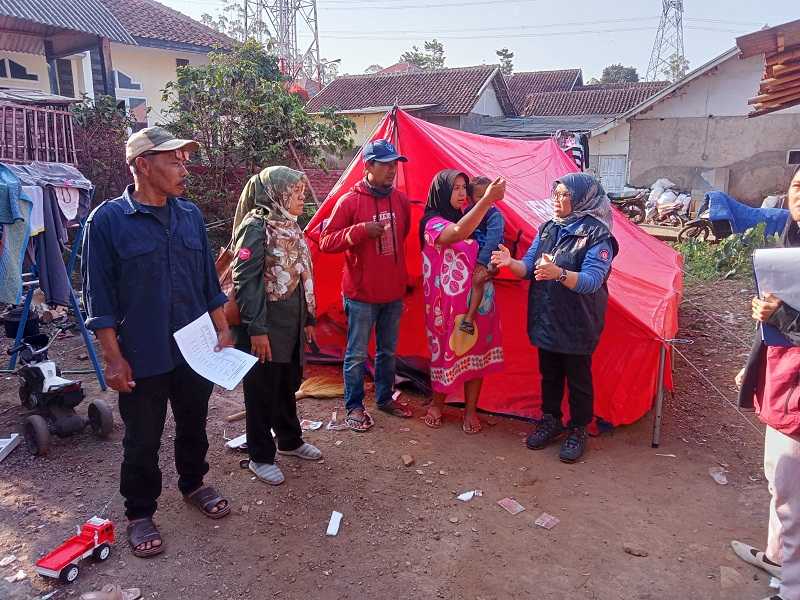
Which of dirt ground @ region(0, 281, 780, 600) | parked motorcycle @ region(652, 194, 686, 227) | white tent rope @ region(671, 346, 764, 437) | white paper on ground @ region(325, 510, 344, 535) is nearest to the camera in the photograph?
dirt ground @ region(0, 281, 780, 600)

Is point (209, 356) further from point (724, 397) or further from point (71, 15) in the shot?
point (71, 15)

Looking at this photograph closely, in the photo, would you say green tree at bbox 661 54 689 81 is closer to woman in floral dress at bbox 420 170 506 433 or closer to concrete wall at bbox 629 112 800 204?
concrete wall at bbox 629 112 800 204

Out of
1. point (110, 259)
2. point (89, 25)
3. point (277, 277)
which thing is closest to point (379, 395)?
point (277, 277)

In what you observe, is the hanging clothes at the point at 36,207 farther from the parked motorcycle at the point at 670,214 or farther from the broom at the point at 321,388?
the parked motorcycle at the point at 670,214

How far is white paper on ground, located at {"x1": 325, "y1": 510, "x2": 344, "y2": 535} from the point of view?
9.11 feet

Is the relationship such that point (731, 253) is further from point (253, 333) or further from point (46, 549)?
point (46, 549)

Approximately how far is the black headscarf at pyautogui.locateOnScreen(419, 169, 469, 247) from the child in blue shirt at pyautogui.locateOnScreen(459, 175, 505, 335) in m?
0.10

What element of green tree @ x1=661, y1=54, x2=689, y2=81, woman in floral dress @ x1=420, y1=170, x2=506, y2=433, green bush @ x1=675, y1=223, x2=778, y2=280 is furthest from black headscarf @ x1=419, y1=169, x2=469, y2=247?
green tree @ x1=661, y1=54, x2=689, y2=81

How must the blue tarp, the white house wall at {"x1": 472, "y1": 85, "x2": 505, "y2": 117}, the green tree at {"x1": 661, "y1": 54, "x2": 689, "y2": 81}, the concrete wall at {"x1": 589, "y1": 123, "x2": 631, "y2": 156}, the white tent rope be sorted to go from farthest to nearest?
the green tree at {"x1": 661, "y1": 54, "x2": 689, "y2": 81} < the white house wall at {"x1": 472, "y1": 85, "x2": 505, "y2": 117} < the concrete wall at {"x1": 589, "y1": 123, "x2": 631, "y2": 156} < the blue tarp < the white tent rope

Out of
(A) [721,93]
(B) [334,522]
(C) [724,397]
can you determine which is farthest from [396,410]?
(A) [721,93]

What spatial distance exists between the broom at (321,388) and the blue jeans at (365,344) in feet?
1.59

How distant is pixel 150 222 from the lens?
2426mm

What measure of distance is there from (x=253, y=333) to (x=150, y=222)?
2.34 feet

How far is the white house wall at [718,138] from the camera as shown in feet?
53.4
